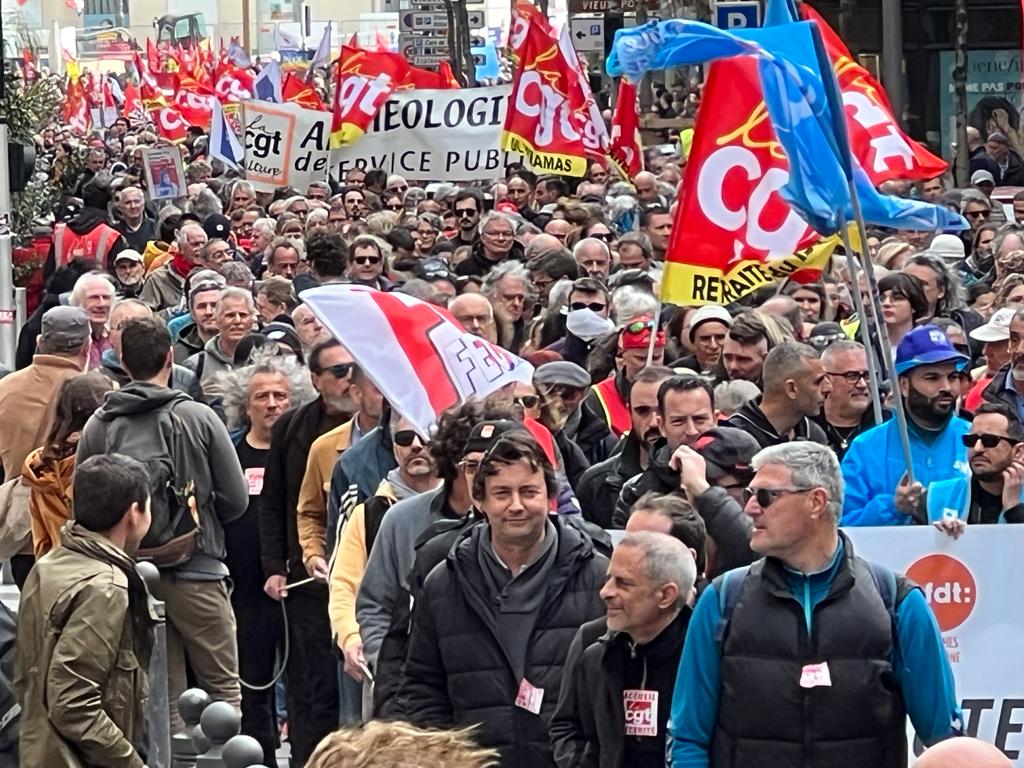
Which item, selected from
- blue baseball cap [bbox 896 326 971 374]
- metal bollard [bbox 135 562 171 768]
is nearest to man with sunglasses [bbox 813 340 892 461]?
blue baseball cap [bbox 896 326 971 374]

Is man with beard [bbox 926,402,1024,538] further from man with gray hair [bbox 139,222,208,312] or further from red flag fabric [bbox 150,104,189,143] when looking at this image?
red flag fabric [bbox 150,104,189,143]

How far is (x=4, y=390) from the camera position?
33.4 feet

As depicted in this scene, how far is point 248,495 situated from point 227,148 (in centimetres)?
1938

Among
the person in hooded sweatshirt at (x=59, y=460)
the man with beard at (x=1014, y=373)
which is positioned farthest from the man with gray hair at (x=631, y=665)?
the man with beard at (x=1014, y=373)

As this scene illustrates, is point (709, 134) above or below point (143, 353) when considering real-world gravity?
above

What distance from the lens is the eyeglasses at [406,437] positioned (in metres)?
7.72

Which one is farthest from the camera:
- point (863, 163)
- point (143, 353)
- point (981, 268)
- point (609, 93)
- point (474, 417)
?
point (609, 93)

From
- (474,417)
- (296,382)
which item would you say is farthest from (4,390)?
(474,417)

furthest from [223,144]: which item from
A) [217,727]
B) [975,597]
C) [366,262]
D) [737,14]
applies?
[217,727]

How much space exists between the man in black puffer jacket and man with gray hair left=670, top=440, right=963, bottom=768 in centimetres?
55

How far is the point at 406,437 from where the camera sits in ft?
25.4

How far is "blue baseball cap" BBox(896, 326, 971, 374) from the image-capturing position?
8375 mm

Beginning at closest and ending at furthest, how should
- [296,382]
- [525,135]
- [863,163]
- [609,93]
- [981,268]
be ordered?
[296,382] → [863,163] → [981,268] → [525,135] → [609,93]

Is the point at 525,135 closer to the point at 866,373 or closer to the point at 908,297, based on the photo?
the point at 908,297
